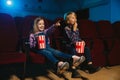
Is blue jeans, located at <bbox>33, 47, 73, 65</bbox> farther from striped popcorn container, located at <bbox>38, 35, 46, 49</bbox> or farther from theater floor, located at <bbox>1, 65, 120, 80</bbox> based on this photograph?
theater floor, located at <bbox>1, 65, 120, 80</bbox>

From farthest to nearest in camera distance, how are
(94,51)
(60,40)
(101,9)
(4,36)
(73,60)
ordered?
1. (101,9)
2. (94,51)
3. (60,40)
4. (4,36)
5. (73,60)

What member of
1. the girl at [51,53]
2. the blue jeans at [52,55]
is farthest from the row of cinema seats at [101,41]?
the blue jeans at [52,55]

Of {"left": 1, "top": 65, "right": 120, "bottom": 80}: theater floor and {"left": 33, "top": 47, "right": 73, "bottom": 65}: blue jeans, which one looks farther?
{"left": 1, "top": 65, "right": 120, "bottom": 80}: theater floor

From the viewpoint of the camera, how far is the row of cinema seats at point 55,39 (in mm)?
2693

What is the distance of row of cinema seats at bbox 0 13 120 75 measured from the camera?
2.69 meters

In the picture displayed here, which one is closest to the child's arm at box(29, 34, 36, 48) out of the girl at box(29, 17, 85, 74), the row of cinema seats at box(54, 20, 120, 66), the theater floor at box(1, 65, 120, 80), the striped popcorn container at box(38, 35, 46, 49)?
the girl at box(29, 17, 85, 74)

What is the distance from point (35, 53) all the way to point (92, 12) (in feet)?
10.9

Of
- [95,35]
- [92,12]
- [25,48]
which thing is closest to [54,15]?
[92,12]

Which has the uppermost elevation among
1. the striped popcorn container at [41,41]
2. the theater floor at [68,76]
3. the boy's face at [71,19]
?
the boy's face at [71,19]

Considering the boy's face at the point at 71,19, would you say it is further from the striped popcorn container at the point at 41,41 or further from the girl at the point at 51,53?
the striped popcorn container at the point at 41,41

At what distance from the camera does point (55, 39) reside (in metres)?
3.21

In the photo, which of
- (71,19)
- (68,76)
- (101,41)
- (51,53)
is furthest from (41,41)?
(101,41)

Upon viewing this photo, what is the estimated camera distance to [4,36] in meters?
2.91

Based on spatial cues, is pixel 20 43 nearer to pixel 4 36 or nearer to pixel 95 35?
pixel 4 36
